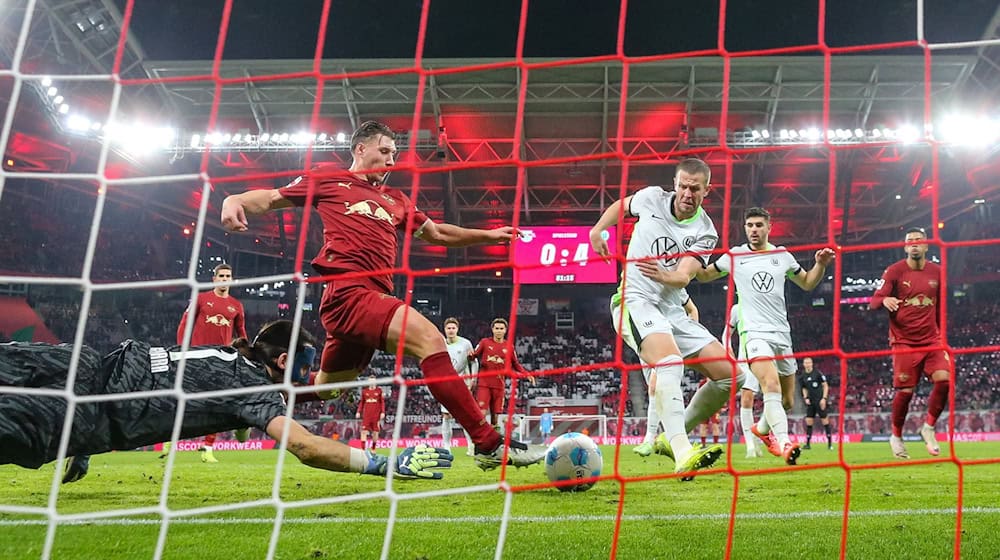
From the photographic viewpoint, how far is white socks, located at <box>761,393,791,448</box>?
570cm

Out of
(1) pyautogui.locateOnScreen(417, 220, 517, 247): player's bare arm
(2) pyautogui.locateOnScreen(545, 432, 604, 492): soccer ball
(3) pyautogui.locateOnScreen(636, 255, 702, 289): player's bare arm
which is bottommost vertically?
(2) pyautogui.locateOnScreen(545, 432, 604, 492): soccer ball

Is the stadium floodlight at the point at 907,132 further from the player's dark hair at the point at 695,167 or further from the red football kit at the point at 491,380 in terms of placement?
the player's dark hair at the point at 695,167

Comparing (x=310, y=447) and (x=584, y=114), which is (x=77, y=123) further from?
(x=310, y=447)

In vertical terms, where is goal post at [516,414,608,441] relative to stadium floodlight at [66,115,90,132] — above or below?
below

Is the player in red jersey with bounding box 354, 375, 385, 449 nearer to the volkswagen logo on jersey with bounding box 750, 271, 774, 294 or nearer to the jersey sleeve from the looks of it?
the volkswagen logo on jersey with bounding box 750, 271, 774, 294

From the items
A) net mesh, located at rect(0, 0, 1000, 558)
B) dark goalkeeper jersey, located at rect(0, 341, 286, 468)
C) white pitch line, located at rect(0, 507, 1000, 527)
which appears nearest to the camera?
net mesh, located at rect(0, 0, 1000, 558)

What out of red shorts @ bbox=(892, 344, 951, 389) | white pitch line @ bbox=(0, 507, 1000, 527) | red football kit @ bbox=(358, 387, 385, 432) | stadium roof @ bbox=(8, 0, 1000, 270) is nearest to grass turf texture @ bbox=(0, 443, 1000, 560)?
white pitch line @ bbox=(0, 507, 1000, 527)

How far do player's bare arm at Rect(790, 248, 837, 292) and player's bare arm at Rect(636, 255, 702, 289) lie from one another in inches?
30.1

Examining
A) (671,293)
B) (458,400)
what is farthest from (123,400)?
(671,293)

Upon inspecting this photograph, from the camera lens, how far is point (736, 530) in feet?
11.6

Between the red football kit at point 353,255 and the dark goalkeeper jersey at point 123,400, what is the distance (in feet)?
1.84

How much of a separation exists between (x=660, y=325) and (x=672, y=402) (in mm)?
528

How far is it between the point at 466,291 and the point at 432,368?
28171 mm

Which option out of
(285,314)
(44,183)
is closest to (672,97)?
(285,314)
